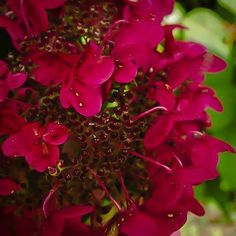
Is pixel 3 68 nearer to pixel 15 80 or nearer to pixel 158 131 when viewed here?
pixel 15 80

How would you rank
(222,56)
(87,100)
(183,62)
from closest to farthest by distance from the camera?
(87,100)
(183,62)
(222,56)

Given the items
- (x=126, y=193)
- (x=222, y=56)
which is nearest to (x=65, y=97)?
(x=126, y=193)

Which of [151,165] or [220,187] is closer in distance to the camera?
[151,165]

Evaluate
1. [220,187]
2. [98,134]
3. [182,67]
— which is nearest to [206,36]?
[220,187]

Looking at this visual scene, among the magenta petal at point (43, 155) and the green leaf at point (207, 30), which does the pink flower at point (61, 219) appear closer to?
the magenta petal at point (43, 155)

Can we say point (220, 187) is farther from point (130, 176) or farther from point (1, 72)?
point (1, 72)

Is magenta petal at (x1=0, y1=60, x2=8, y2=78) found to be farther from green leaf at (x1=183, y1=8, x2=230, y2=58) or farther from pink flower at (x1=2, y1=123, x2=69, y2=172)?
green leaf at (x1=183, y1=8, x2=230, y2=58)
